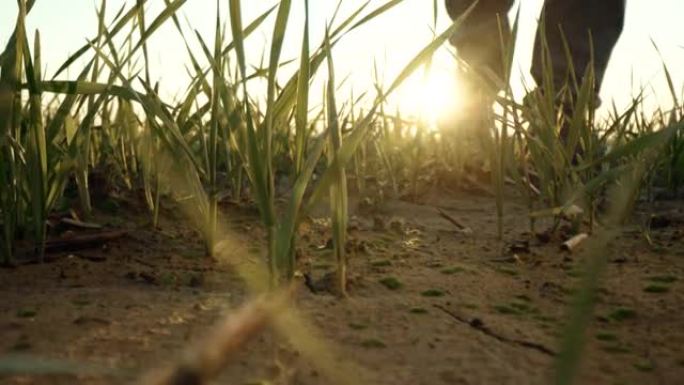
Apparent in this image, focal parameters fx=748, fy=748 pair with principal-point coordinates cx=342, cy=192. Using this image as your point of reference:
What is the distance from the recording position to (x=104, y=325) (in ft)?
2.81

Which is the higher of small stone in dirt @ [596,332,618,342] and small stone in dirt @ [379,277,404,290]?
small stone in dirt @ [379,277,404,290]

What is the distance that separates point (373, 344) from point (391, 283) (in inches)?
10.7

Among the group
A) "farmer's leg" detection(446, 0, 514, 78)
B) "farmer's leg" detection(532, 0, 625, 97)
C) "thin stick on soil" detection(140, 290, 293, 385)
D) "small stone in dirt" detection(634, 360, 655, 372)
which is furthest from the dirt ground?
"farmer's leg" detection(446, 0, 514, 78)

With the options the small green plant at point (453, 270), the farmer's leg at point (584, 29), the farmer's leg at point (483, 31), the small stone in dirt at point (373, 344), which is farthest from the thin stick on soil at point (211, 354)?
the farmer's leg at point (483, 31)

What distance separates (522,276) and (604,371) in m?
0.42

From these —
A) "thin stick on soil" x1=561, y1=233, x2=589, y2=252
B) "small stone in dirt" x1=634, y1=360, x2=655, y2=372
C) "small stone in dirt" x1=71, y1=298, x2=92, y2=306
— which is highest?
"thin stick on soil" x1=561, y1=233, x2=589, y2=252

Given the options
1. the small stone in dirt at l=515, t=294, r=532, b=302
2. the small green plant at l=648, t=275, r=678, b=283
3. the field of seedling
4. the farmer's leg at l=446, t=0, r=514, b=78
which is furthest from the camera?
the farmer's leg at l=446, t=0, r=514, b=78

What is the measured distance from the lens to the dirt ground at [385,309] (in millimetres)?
756

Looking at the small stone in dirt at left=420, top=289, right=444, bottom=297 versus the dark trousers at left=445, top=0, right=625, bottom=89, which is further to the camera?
the dark trousers at left=445, top=0, right=625, bottom=89

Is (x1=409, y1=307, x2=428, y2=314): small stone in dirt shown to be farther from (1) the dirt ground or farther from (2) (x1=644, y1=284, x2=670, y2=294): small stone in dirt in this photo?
(2) (x1=644, y1=284, x2=670, y2=294): small stone in dirt

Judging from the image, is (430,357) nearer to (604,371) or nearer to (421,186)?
(604,371)

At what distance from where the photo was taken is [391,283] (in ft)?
3.55

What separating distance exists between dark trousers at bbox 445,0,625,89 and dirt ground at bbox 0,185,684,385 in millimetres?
1285

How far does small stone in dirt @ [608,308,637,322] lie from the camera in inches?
37.2
